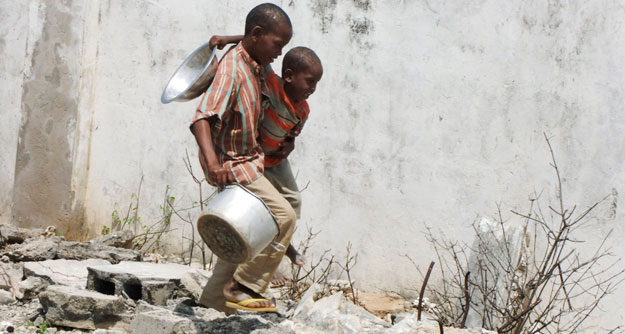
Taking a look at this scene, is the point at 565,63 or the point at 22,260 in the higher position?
the point at 565,63

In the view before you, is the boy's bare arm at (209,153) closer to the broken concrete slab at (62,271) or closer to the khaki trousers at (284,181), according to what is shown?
the khaki trousers at (284,181)

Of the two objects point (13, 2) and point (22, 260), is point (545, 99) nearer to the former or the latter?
point (22, 260)

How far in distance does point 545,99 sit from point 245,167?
245 centimetres

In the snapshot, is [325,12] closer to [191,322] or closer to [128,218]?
[128,218]

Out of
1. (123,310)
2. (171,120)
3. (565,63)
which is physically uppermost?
(565,63)

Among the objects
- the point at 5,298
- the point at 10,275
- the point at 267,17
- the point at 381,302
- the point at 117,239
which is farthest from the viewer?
the point at 117,239

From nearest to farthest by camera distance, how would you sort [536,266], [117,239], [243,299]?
[243,299] < [536,266] < [117,239]

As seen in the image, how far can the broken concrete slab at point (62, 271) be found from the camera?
5.60 meters

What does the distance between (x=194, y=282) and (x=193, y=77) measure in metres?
1.36

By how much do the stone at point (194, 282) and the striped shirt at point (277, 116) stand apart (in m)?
1.03

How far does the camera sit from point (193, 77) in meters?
4.49

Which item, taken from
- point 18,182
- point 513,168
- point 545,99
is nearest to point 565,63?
point 545,99

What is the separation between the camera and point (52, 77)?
7.03 metres

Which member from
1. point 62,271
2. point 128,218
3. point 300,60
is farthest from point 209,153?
point 128,218
